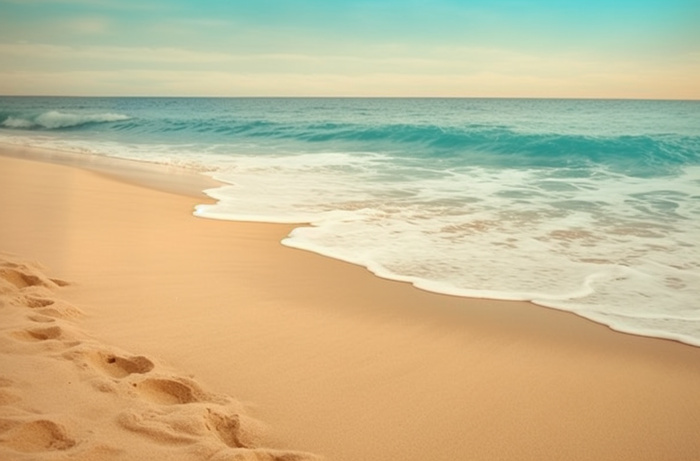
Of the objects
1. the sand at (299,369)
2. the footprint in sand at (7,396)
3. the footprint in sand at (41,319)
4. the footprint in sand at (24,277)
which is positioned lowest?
the sand at (299,369)

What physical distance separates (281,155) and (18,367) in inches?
609

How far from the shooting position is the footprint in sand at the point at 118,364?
8.65 feet

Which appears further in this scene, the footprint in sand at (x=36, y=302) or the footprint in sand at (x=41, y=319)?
the footprint in sand at (x=36, y=302)

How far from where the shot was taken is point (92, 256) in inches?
187

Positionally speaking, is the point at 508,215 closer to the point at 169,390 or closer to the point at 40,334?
the point at 169,390

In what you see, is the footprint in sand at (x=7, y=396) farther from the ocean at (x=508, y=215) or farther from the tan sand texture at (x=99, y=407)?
A: the ocean at (x=508, y=215)

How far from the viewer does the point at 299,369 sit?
9.65 ft

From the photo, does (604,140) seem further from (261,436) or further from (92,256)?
(261,436)

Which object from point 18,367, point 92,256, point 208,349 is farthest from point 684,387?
point 92,256

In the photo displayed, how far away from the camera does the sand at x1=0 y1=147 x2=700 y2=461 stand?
2.22 meters

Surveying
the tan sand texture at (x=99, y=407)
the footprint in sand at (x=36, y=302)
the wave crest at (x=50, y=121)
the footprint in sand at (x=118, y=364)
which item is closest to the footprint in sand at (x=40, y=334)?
the tan sand texture at (x=99, y=407)

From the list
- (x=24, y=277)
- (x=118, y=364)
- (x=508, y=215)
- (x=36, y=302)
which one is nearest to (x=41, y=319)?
(x=36, y=302)

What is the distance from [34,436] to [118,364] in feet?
2.46

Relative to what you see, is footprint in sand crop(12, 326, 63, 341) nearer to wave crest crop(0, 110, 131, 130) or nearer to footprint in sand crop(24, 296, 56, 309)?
footprint in sand crop(24, 296, 56, 309)
